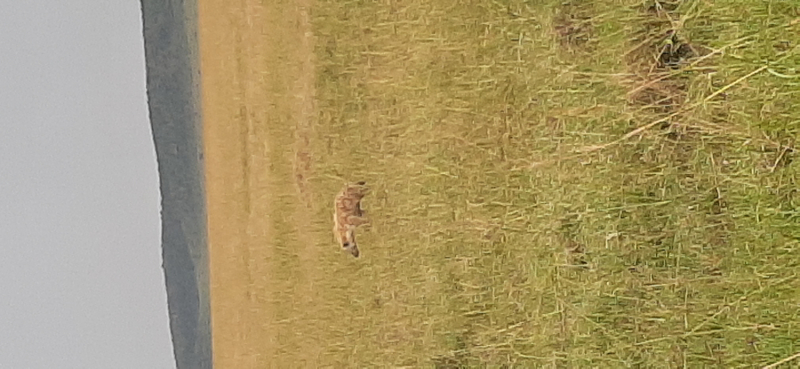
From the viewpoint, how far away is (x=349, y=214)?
128cm

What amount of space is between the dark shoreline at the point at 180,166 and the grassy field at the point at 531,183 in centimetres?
18

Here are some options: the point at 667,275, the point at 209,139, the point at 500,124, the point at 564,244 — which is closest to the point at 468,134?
the point at 500,124

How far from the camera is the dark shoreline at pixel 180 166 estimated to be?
5.27ft

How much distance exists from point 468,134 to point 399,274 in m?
0.21

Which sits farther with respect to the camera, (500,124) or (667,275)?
(500,124)

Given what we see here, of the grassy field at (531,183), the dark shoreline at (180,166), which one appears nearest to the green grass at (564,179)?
the grassy field at (531,183)

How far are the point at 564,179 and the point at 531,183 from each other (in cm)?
4

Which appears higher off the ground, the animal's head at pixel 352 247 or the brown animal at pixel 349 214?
the brown animal at pixel 349 214

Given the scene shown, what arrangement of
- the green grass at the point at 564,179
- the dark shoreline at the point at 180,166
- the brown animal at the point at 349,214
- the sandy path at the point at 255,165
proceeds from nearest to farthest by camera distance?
the green grass at the point at 564,179 → the brown animal at the point at 349,214 → the sandy path at the point at 255,165 → the dark shoreline at the point at 180,166

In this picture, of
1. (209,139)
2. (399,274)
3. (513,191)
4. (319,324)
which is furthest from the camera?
(209,139)

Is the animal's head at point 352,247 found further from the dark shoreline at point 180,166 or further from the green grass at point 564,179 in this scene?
the dark shoreline at point 180,166

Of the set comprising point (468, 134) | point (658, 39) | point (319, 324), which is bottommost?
point (319, 324)

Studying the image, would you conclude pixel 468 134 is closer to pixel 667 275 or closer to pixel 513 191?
pixel 513 191

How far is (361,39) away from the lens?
1247 millimetres
